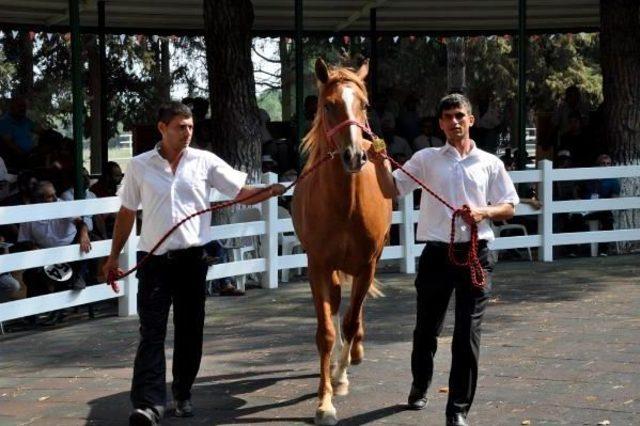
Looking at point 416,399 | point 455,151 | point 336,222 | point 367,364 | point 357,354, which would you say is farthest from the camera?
point 367,364

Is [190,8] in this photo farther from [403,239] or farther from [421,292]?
[421,292]

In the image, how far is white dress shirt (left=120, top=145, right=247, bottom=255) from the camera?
7.52 m

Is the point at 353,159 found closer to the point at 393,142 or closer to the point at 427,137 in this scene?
the point at 393,142

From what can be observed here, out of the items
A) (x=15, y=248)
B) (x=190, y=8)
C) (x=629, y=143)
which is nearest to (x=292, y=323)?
(x=15, y=248)

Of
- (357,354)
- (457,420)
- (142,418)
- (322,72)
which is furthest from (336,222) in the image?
(142,418)

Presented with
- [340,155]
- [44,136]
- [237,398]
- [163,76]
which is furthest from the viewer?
[163,76]

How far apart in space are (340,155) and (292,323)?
14.2 feet

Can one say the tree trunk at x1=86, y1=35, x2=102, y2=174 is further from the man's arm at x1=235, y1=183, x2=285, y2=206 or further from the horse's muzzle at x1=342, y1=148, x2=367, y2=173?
the horse's muzzle at x1=342, y1=148, x2=367, y2=173

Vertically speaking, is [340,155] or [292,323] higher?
[340,155]

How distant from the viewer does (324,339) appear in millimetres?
7914

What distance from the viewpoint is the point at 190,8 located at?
19766mm

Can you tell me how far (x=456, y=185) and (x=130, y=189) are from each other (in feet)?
6.56

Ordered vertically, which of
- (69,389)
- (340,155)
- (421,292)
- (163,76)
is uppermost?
(163,76)

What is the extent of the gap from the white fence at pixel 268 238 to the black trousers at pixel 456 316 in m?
1.65
